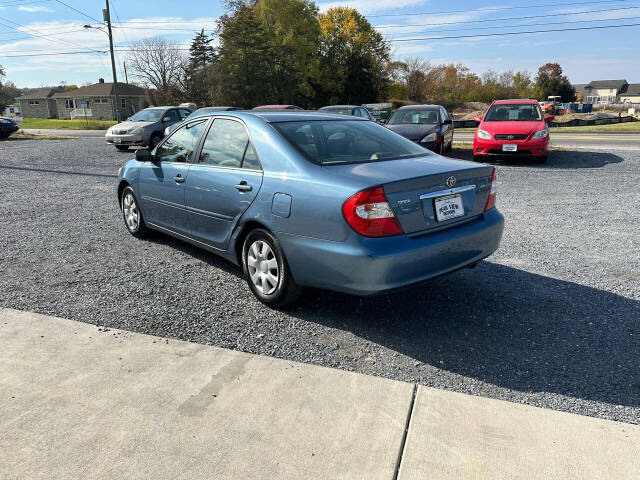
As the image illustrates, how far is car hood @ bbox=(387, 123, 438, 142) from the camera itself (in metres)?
12.3

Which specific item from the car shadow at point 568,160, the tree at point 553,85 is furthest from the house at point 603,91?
the car shadow at point 568,160

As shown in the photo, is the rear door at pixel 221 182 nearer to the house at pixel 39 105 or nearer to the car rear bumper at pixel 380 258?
the car rear bumper at pixel 380 258

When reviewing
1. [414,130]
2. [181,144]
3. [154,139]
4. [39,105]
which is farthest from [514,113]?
[39,105]

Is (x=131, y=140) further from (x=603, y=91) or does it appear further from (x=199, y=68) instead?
(x=603, y=91)

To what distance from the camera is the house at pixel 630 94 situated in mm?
133750

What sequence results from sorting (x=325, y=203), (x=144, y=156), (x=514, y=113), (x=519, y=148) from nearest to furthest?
1. (x=325, y=203)
2. (x=144, y=156)
3. (x=519, y=148)
4. (x=514, y=113)

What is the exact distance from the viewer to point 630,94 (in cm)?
13600

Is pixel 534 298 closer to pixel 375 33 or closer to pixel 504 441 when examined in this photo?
pixel 504 441

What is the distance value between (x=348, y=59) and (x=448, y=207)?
2239 inches

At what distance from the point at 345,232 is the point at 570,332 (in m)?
1.80

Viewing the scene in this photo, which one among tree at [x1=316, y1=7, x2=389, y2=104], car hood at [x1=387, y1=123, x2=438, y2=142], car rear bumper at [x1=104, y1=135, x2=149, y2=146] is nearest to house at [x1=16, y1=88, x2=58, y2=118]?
tree at [x1=316, y1=7, x2=389, y2=104]

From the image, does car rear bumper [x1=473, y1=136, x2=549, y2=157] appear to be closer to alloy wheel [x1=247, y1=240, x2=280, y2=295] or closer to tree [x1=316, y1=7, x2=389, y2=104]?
alloy wheel [x1=247, y1=240, x2=280, y2=295]

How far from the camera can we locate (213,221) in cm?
433

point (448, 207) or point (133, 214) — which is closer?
point (448, 207)
